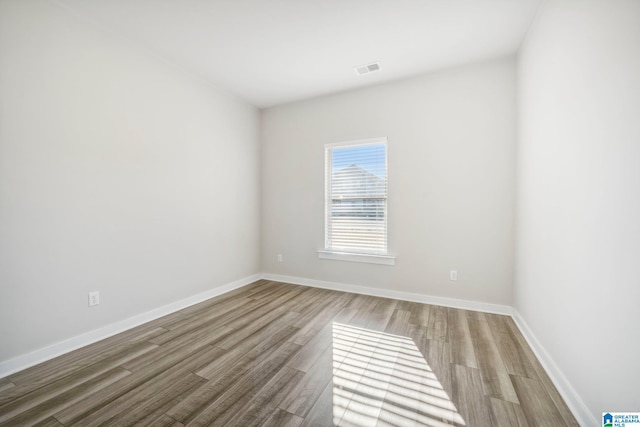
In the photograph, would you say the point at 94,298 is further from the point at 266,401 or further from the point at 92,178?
the point at 266,401

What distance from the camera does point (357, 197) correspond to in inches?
150

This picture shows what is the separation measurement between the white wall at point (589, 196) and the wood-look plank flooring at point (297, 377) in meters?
0.44

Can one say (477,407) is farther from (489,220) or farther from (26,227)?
(26,227)

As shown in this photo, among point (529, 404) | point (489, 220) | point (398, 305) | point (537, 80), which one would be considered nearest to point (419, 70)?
point (537, 80)

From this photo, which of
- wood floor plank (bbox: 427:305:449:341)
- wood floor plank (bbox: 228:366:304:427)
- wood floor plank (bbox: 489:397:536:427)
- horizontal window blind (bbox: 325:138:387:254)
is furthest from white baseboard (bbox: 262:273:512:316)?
wood floor plank (bbox: 228:366:304:427)

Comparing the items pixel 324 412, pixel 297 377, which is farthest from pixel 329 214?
pixel 324 412

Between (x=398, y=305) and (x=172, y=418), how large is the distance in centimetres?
257

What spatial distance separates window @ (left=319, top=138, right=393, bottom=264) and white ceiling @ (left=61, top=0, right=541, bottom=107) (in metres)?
1.03

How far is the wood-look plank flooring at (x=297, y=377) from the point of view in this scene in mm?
Answer: 1517

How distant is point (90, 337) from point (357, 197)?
11.0 ft

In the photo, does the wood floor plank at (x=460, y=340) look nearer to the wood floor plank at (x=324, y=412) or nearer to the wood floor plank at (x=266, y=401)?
the wood floor plank at (x=324, y=412)

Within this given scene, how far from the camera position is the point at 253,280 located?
14.3ft

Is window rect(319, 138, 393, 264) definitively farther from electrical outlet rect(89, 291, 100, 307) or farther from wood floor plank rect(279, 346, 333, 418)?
electrical outlet rect(89, 291, 100, 307)
